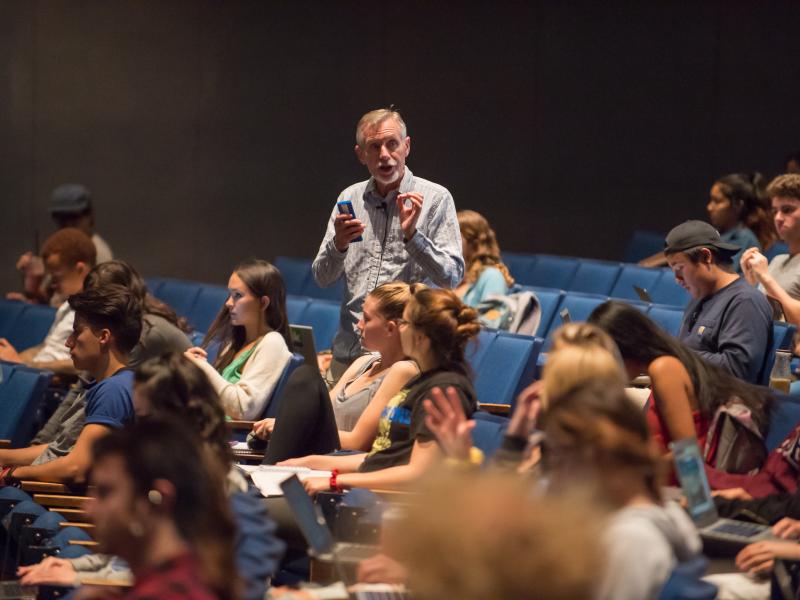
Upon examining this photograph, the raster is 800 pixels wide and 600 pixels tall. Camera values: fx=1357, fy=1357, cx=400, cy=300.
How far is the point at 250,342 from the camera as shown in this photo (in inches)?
191

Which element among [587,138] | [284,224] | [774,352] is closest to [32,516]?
[774,352]

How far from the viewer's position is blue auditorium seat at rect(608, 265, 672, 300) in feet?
24.4

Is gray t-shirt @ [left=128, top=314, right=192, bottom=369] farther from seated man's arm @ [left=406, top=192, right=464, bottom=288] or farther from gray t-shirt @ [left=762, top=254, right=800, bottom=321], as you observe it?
gray t-shirt @ [left=762, top=254, right=800, bottom=321]

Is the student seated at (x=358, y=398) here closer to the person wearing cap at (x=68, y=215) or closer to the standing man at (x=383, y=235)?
the standing man at (x=383, y=235)

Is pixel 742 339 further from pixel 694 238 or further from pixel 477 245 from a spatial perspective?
pixel 477 245

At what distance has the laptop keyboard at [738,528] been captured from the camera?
313 cm

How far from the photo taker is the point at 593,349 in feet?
9.18

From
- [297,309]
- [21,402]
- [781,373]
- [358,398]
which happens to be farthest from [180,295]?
[781,373]

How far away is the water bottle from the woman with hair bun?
134 cm

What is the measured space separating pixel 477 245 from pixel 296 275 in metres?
2.29

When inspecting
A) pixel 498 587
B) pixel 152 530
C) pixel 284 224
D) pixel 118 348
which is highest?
pixel 498 587

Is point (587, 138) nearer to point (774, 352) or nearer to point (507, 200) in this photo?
point (507, 200)

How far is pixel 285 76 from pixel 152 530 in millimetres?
8142

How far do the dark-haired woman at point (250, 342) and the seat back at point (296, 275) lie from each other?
3.62 m
